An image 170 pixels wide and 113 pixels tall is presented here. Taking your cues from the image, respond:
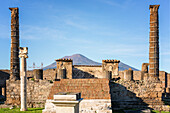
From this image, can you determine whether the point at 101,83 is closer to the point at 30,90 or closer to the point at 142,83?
the point at 142,83

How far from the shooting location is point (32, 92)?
16.0 meters

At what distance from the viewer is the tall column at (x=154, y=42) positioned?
692 inches

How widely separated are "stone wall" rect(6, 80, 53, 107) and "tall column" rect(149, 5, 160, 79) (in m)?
9.48

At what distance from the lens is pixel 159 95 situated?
626 inches

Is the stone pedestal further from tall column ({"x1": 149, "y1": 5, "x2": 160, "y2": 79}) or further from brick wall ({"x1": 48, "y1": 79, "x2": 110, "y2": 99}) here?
tall column ({"x1": 149, "y1": 5, "x2": 160, "y2": 79})

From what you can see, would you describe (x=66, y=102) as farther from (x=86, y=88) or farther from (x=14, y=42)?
(x=14, y=42)

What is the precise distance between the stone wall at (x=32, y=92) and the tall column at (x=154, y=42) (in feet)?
31.1

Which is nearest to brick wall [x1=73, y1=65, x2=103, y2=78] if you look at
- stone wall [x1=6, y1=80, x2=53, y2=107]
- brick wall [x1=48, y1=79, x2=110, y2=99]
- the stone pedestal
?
stone wall [x1=6, y1=80, x2=53, y2=107]

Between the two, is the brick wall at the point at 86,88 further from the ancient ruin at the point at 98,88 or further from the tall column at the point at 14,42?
the tall column at the point at 14,42

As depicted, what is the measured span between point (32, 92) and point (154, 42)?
38.8 ft

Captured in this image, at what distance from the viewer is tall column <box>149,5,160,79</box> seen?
1758 cm

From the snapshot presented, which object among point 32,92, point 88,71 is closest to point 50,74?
point 88,71

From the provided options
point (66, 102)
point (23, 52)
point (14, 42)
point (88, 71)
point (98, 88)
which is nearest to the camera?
point (66, 102)

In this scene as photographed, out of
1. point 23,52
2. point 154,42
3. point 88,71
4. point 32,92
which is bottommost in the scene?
point 32,92
